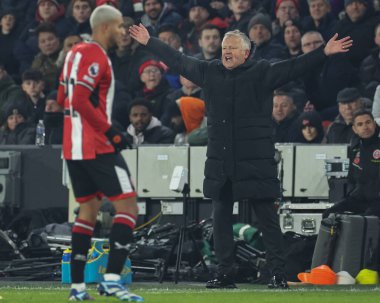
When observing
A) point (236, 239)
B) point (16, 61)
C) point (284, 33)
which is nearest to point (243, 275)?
point (236, 239)

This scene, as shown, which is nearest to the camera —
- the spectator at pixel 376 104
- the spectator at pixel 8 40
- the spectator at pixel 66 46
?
the spectator at pixel 376 104

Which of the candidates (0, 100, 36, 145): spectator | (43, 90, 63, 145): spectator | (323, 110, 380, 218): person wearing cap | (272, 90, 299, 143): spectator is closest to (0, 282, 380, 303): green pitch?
(323, 110, 380, 218): person wearing cap

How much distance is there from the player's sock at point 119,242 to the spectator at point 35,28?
37.7ft

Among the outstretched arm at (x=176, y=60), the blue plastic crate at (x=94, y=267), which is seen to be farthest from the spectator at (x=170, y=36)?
the outstretched arm at (x=176, y=60)

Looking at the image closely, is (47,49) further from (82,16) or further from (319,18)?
(319,18)

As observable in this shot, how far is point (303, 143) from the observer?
54.1 feet

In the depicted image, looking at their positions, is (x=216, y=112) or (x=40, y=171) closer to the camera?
(x=216, y=112)

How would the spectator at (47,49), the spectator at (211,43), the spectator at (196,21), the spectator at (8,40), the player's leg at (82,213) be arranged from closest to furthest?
the player's leg at (82,213), the spectator at (211,43), the spectator at (196,21), the spectator at (47,49), the spectator at (8,40)

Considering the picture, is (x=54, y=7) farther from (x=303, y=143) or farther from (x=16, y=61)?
(x=303, y=143)

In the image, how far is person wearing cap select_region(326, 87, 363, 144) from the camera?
16547mm

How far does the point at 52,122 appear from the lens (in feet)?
58.5

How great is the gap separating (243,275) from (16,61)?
9320mm

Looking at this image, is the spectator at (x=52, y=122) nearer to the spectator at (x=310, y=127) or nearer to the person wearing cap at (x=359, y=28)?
the spectator at (x=310, y=127)

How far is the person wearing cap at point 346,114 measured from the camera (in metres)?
16.5
